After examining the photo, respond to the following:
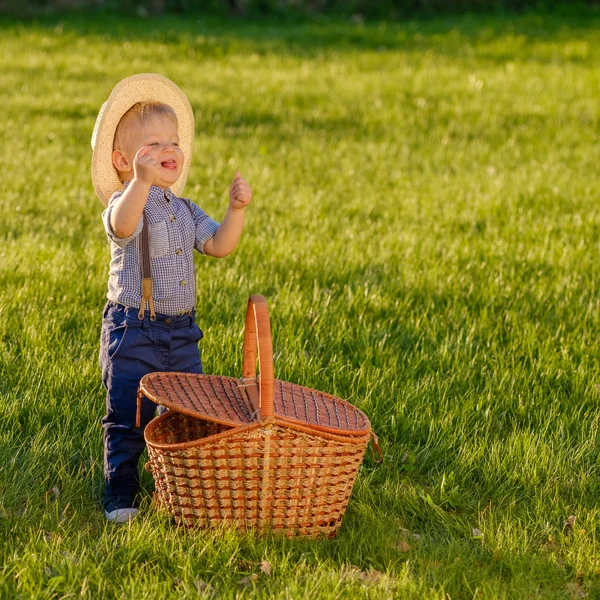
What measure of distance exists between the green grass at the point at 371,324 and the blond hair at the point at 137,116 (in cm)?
117

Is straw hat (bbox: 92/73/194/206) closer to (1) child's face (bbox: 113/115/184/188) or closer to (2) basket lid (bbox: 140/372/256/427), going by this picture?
(1) child's face (bbox: 113/115/184/188)

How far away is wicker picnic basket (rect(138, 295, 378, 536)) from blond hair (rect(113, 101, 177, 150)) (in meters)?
0.73

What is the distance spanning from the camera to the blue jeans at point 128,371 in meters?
3.49

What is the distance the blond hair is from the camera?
3451 millimetres

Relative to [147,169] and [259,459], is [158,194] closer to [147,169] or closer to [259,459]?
[147,169]

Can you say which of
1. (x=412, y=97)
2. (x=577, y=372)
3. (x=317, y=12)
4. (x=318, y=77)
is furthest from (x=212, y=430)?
(x=317, y=12)

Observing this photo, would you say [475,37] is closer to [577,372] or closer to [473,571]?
[577,372]

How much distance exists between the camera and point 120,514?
134 inches

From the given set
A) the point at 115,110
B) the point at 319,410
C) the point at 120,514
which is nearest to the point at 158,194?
the point at 115,110

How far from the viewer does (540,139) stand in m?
9.82

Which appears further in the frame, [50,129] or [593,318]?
[50,129]

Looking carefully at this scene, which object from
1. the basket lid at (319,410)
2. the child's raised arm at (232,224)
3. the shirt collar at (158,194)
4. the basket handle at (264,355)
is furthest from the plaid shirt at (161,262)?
the basket lid at (319,410)

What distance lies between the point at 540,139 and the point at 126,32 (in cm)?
816

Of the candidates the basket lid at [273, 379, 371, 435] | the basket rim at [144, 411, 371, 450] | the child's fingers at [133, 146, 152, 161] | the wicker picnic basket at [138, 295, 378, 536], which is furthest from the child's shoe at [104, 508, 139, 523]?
the child's fingers at [133, 146, 152, 161]
